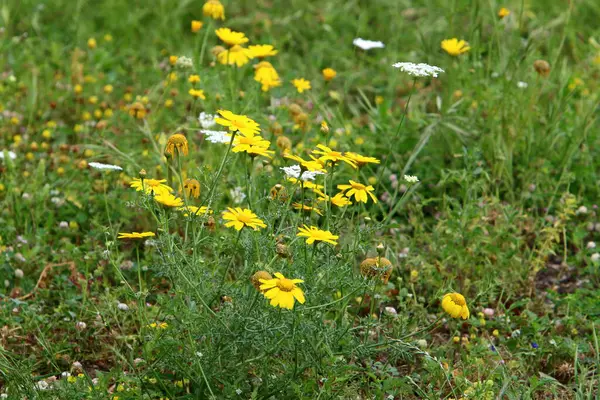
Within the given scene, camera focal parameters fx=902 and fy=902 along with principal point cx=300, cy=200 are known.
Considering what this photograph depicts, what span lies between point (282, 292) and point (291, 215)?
21.0 inches

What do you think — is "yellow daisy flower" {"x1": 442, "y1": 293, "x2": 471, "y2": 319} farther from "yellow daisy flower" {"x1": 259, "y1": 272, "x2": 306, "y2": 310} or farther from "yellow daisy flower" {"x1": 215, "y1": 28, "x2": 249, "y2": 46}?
"yellow daisy flower" {"x1": 215, "y1": 28, "x2": 249, "y2": 46}

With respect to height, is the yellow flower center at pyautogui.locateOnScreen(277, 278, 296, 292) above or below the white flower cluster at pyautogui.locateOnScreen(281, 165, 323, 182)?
below

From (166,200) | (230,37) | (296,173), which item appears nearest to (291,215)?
(296,173)

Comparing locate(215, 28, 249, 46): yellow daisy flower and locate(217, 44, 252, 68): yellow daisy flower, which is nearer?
locate(215, 28, 249, 46): yellow daisy flower

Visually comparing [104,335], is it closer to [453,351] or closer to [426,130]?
[453,351]

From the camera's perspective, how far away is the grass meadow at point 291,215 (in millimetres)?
1969

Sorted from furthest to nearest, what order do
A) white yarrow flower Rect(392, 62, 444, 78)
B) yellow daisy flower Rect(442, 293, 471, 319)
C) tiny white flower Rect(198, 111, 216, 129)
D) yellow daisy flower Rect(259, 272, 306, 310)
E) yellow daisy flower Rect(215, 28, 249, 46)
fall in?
tiny white flower Rect(198, 111, 216, 129) → yellow daisy flower Rect(215, 28, 249, 46) → white yarrow flower Rect(392, 62, 444, 78) → yellow daisy flower Rect(442, 293, 471, 319) → yellow daisy flower Rect(259, 272, 306, 310)

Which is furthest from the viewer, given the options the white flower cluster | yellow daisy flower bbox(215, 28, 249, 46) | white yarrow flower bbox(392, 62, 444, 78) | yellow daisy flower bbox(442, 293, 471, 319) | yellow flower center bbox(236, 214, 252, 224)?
yellow daisy flower bbox(215, 28, 249, 46)

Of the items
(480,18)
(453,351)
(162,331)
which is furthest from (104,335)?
(480,18)

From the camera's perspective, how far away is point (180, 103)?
3.89m

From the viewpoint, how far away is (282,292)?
173cm

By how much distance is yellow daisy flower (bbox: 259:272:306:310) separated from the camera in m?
1.71

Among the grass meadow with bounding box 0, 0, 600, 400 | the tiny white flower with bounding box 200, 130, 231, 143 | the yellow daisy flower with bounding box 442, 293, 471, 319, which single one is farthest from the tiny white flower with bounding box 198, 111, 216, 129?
the yellow daisy flower with bounding box 442, 293, 471, 319

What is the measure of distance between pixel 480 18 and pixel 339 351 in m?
1.92
